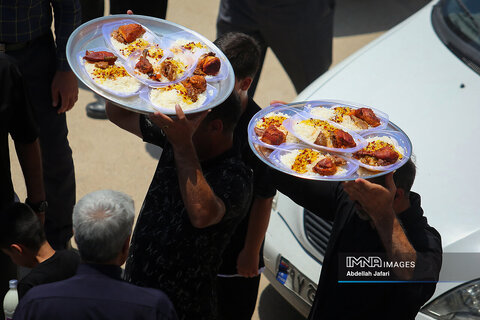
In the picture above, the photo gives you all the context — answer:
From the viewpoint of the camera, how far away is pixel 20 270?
11.0 ft

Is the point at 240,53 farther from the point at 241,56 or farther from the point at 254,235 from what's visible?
the point at 254,235

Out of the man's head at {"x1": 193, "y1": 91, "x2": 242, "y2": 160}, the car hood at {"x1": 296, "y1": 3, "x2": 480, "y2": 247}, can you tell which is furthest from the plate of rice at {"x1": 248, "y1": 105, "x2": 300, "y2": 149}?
the car hood at {"x1": 296, "y1": 3, "x2": 480, "y2": 247}

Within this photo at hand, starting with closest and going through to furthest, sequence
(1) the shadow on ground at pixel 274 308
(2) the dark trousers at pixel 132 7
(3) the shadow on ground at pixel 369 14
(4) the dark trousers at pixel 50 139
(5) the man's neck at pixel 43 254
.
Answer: (5) the man's neck at pixel 43 254 → (4) the dark trousers at pixel 50 139 → (1) the shadow on ground at pixel 274 308 → (2) the dark trousers at pixel 132 7 → (3) the shadow on ground at pixel 369 14

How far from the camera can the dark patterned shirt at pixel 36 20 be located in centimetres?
320

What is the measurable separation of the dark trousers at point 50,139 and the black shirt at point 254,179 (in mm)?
1169

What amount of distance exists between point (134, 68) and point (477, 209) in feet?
5.72

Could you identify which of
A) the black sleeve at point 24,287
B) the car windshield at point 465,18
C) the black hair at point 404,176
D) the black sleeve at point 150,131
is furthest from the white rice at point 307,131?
the car windshield at point 465,18

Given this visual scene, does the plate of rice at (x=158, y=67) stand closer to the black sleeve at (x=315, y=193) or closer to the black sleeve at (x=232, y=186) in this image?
the black sleeve at (x=232, y=186)

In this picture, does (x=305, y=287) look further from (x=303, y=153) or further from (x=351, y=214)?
(x=303, y=153)

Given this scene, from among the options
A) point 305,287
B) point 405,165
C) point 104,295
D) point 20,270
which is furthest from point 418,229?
point 20,270

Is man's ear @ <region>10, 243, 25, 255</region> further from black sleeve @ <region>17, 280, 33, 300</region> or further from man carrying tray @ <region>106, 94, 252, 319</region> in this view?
man carrying tray @ <region>106, 94, 252, 319</region>

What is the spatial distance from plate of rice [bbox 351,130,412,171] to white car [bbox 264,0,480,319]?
722 mm

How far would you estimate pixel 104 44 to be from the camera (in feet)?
8.61

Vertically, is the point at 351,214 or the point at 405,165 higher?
the point at 405,165
